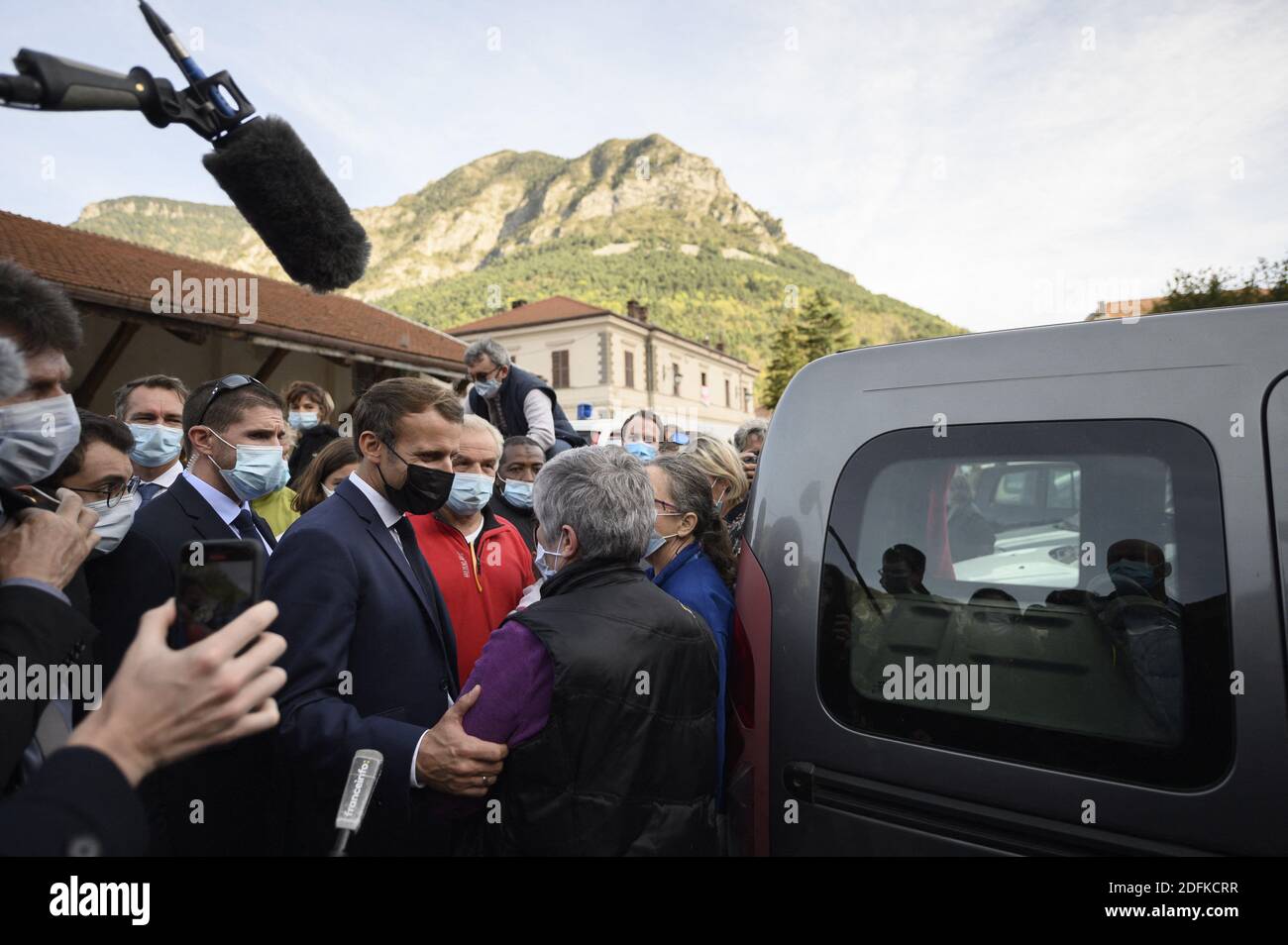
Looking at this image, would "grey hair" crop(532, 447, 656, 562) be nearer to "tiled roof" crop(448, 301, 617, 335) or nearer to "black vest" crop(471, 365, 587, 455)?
"black vest" crop(471, 365, 587, 455)

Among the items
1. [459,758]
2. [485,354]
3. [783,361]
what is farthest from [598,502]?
[783,361]

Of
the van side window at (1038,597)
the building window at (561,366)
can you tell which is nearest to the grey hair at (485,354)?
the van side window at (1038,597)

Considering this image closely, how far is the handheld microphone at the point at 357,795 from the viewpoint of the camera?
137cm

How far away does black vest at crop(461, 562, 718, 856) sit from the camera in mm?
1731

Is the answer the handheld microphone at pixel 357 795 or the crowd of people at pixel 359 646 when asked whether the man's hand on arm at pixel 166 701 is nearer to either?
the crowd of people at pixel 359 646

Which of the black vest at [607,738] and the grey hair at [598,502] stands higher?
the grey hair at [598,502]

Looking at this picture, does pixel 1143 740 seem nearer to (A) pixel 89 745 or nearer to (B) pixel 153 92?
(A) pixel 89 745

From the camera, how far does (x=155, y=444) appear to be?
3.71 metres

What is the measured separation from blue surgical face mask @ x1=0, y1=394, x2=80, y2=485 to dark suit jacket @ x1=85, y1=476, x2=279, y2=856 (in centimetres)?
93

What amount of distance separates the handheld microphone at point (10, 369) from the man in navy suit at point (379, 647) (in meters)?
0.80

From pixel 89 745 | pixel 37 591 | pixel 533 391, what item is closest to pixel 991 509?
pixel 89 745

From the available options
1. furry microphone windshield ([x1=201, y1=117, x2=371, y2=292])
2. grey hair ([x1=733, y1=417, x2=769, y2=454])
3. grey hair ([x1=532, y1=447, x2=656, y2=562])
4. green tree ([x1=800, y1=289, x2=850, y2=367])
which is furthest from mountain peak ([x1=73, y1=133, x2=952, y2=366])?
green tree ([x1=800, y1=289, x2=850, y2=367])
